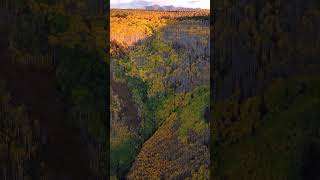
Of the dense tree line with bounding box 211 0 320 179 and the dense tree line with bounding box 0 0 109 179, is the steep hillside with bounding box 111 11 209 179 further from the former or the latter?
the dense tree line with bounding box 0 0 109 179

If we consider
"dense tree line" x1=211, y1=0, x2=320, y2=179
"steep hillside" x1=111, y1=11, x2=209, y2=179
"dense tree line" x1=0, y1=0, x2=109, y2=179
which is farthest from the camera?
"steep hillside" x1=111, y1=11, x2=209, y2=179

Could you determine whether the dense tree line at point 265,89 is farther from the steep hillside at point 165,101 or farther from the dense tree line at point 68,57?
the dense tree line at point 68,57

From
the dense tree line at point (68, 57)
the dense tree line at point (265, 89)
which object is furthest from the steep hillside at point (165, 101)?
the dense tree line at point (68, 57)

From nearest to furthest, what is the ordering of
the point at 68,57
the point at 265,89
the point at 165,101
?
the point at 68,57 → the point at 265,89 → the point at 165,101

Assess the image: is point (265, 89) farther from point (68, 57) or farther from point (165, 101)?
point (68, 57)

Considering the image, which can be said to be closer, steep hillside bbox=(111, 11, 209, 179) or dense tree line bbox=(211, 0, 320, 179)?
dense tree line bbox=(211, 0, 320, 179)

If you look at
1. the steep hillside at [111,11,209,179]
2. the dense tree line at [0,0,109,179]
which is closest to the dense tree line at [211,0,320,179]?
the steep hillside at [111,11,209,179]

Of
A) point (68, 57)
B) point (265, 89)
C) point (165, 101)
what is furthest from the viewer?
point (165, 101)

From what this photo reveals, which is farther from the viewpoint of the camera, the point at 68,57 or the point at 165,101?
the point at 165,101

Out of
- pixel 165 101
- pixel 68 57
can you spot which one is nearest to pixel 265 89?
pixel 165 101

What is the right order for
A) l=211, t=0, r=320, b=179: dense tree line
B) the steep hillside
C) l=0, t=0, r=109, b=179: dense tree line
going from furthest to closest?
the steep hillside < l=211, t=0, r=320, b=179: dense tree line < l=0, t=0, r=109, b=179: dense tree line

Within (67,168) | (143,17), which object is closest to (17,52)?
(67,168)

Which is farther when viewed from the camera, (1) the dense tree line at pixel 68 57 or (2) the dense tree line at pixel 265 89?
(2) the dense tree line at pixel 265 89
